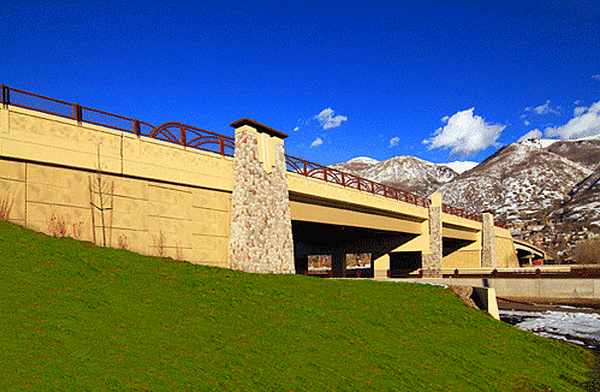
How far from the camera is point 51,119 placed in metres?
14.6

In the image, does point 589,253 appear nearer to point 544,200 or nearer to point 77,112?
point 77,112

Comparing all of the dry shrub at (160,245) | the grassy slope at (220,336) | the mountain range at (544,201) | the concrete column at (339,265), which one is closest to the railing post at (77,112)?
the grassy slope at (220,336)

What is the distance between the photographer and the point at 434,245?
39812 millimetres

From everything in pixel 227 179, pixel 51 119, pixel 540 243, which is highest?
pixel 51 119

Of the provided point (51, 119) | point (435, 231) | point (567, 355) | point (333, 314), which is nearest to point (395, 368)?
point (333, 314)

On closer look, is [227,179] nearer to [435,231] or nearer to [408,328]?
[408,328]

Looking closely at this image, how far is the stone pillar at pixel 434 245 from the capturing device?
39.2 meters

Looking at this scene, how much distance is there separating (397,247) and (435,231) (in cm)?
420

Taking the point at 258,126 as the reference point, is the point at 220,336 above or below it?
below

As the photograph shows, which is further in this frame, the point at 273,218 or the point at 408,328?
the point at 273,218

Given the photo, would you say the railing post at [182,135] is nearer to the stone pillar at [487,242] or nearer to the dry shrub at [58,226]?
the dry shrub at [58,226]

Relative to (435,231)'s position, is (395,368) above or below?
below

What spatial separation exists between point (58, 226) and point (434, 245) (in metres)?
34.2

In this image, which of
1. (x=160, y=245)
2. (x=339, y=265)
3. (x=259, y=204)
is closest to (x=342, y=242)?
(x=339, y=265)
